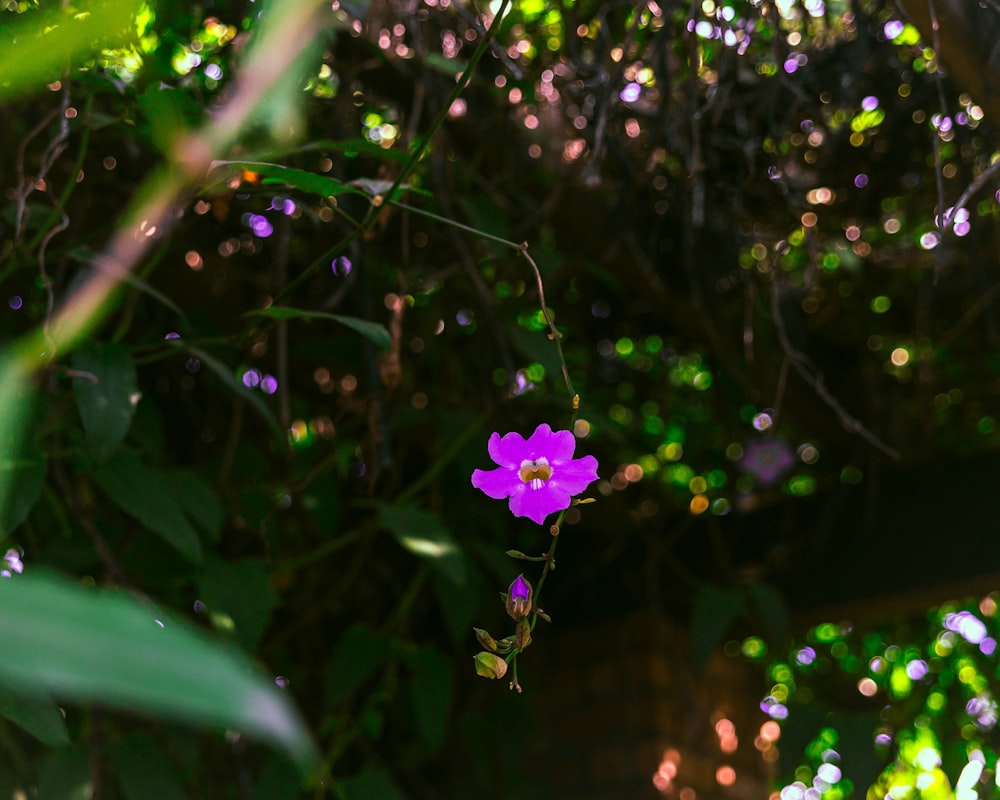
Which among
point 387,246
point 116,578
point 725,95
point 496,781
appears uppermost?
point 725,95

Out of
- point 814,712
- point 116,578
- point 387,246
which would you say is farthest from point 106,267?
point 814,712

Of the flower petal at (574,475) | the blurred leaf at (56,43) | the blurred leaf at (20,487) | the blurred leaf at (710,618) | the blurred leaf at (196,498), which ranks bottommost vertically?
the blurred leaf at (710,618)

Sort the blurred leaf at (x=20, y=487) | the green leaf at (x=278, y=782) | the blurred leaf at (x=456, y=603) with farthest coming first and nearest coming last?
the blurred leaf at (x=456, y=603), the green leaf at (x=278, y=782), the blurred leaf at (x=20, y=487)

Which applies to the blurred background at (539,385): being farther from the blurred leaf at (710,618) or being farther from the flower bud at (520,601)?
the flower bud at (520,601)

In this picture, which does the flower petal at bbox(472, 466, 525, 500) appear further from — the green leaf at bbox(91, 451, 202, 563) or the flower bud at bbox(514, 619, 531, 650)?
the green leaf at bbox(91, 451, 202, 563)

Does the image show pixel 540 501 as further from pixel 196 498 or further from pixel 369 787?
pixel 369 787

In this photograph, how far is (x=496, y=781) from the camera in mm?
1752

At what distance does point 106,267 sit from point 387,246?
1.80 feet

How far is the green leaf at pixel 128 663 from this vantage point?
18cm

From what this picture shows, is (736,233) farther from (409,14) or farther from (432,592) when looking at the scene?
(432,592)

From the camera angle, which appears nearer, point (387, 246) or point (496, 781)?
point (387, 246)

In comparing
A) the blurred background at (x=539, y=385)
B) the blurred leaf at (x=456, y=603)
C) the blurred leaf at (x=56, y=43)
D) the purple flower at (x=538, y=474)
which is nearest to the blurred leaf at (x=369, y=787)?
the blurred background at (x=539, y=385)

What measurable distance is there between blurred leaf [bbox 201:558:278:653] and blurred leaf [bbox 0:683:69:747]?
12.5 inches

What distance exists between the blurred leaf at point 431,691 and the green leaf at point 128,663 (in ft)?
3.84
